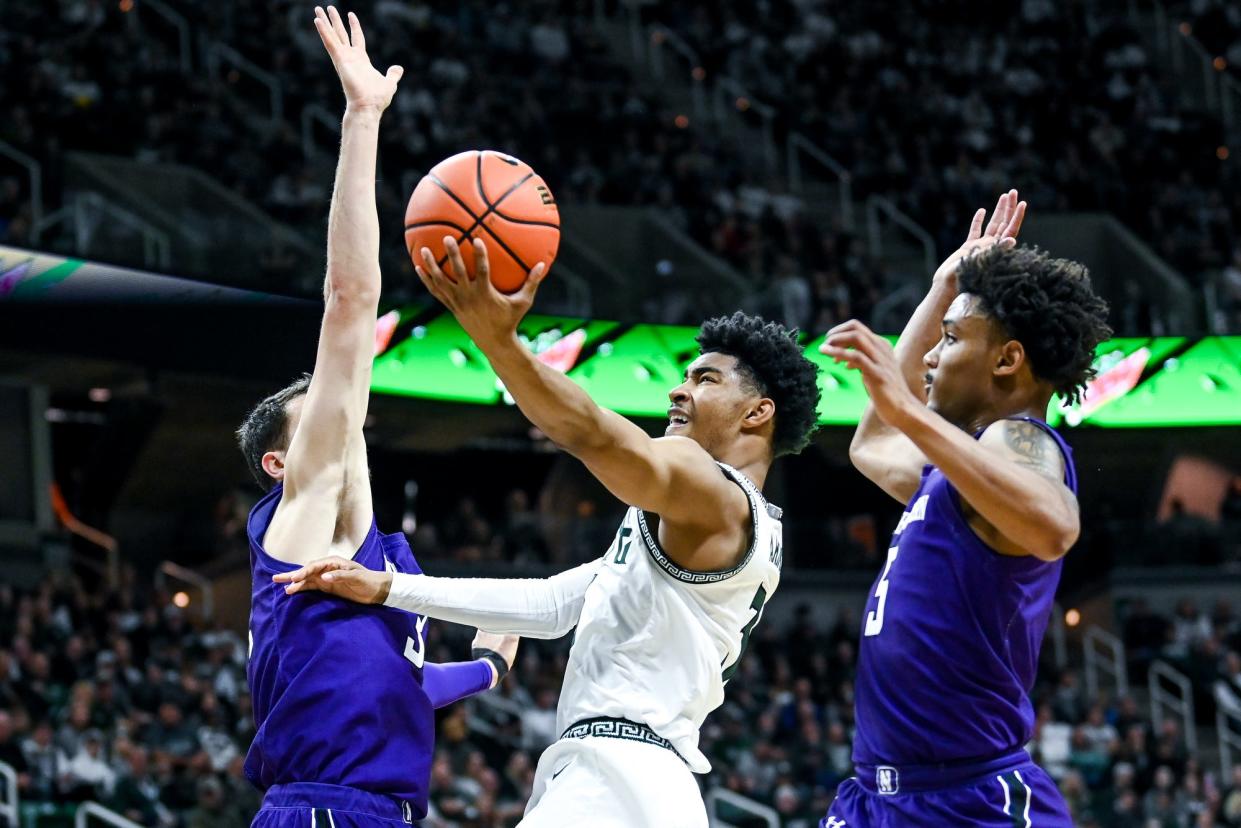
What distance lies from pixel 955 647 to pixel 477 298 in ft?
4.59

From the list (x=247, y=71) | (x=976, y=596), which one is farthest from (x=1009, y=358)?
(x=247, y=71)

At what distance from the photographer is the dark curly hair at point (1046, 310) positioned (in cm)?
399

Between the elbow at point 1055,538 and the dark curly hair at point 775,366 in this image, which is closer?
the elbow at point 1055,538

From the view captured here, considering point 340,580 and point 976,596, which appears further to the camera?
point 340,580

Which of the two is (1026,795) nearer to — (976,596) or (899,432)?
(976,596)

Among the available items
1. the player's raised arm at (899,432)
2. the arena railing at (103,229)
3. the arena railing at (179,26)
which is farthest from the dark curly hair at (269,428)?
the arena railing at (179,26)

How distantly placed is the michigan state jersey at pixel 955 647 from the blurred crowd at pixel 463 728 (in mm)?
9064

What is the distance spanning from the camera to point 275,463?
15.3 feet

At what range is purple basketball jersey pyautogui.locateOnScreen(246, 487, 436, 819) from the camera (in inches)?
164

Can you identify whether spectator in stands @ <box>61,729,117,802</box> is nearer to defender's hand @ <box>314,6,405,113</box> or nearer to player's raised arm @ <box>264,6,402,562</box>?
player's raised arm @ <box>264,6,402,562</box>

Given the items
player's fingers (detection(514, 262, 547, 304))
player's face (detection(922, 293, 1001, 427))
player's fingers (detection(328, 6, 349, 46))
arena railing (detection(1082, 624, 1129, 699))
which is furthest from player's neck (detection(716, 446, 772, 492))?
arena railing (detection(1082, 624, 1129, 699))

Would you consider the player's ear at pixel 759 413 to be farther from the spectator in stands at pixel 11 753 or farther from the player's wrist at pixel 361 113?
the spectator in stands at pixel 11 753

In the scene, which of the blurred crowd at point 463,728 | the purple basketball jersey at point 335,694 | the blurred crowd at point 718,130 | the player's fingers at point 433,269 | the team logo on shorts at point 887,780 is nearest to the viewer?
the player's fingers at point 433,269

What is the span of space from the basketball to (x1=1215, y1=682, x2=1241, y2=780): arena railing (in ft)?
49.8
